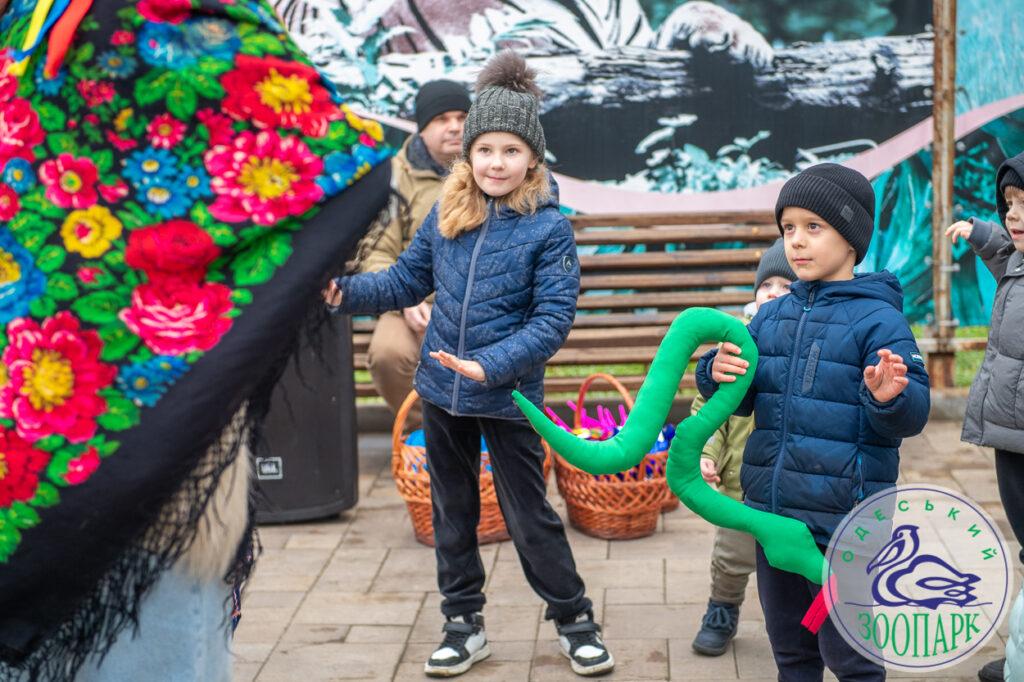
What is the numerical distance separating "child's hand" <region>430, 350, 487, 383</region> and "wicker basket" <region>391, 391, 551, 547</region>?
157 cm

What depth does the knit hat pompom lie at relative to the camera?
357 cm

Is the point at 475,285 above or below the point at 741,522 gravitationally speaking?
above

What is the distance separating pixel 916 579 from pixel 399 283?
58.5 inches

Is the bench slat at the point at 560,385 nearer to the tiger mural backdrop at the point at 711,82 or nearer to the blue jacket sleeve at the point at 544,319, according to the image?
the tiger mural backdrop at the point at 711,82

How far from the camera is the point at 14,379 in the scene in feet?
6.40

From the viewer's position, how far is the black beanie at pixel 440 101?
4863 mm

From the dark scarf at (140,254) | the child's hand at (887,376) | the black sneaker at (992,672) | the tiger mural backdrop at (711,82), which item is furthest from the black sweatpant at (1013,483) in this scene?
the tiger mural backdrop at (711,82)

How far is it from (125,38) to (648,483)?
10.0ft

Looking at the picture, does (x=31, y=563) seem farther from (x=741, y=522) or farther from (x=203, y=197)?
(x=741, y=522)

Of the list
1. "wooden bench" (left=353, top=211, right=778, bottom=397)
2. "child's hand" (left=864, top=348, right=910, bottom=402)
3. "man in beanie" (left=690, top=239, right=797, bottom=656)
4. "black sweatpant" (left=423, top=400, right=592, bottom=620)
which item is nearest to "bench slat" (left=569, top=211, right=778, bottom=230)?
"wooden bench" (left=353, top=211, right=778, bottom=397)

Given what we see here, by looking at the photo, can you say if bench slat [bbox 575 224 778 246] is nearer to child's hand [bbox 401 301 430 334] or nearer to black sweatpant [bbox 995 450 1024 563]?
child's hand [bbox 401 301 430 334]

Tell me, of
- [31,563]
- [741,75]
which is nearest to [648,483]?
[741,75]

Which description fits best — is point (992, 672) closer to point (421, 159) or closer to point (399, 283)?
point (399, 283)

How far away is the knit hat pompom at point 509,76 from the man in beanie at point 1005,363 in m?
1.24
